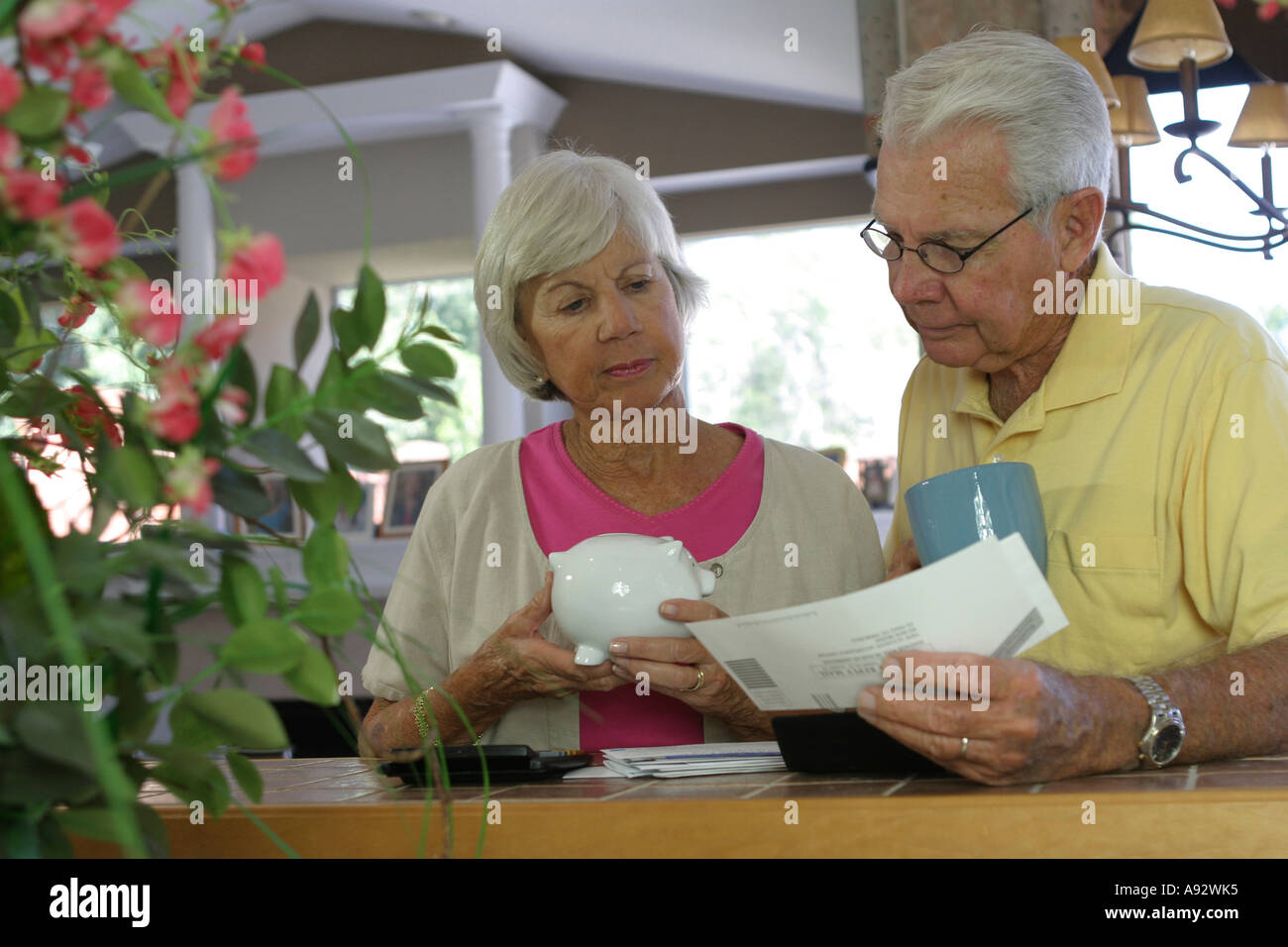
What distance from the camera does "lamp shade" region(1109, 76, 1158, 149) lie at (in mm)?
2650

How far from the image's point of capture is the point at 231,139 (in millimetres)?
470

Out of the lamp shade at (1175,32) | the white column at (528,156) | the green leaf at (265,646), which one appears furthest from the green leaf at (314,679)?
A: the white column at (528,156)

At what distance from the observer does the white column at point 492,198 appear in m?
6.08

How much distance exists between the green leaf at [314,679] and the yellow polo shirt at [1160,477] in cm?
88

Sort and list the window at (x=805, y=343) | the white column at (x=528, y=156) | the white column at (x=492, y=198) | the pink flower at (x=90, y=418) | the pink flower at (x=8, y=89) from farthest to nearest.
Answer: the white column at (x=528, y=156), the window at (x=805, y=343), the white column at (x=492, y=198), the pink flower at (x=90, y=418), the pink flower at (x=8, y=89)

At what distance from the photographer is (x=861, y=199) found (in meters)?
6.37

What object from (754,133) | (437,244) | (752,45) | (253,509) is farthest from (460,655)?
(437,244)

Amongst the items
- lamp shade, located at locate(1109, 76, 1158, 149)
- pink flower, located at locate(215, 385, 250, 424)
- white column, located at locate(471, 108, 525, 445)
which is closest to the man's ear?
pink flower, located at locate(215, 385, 250, 424)

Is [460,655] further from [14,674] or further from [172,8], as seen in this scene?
[172,8]

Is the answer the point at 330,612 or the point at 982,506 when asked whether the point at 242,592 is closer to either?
the point at 330,612

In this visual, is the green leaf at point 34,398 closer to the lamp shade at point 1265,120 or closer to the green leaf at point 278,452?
the green leaf at point 278,452

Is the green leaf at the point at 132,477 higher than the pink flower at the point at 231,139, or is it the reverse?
the pink flower at the point at 231,139

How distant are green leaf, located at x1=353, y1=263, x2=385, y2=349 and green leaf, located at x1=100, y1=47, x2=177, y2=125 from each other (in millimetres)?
98

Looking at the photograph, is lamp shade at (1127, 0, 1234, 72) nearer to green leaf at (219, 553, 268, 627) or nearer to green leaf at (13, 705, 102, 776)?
green leaf at (219, 553, 268, 627)
